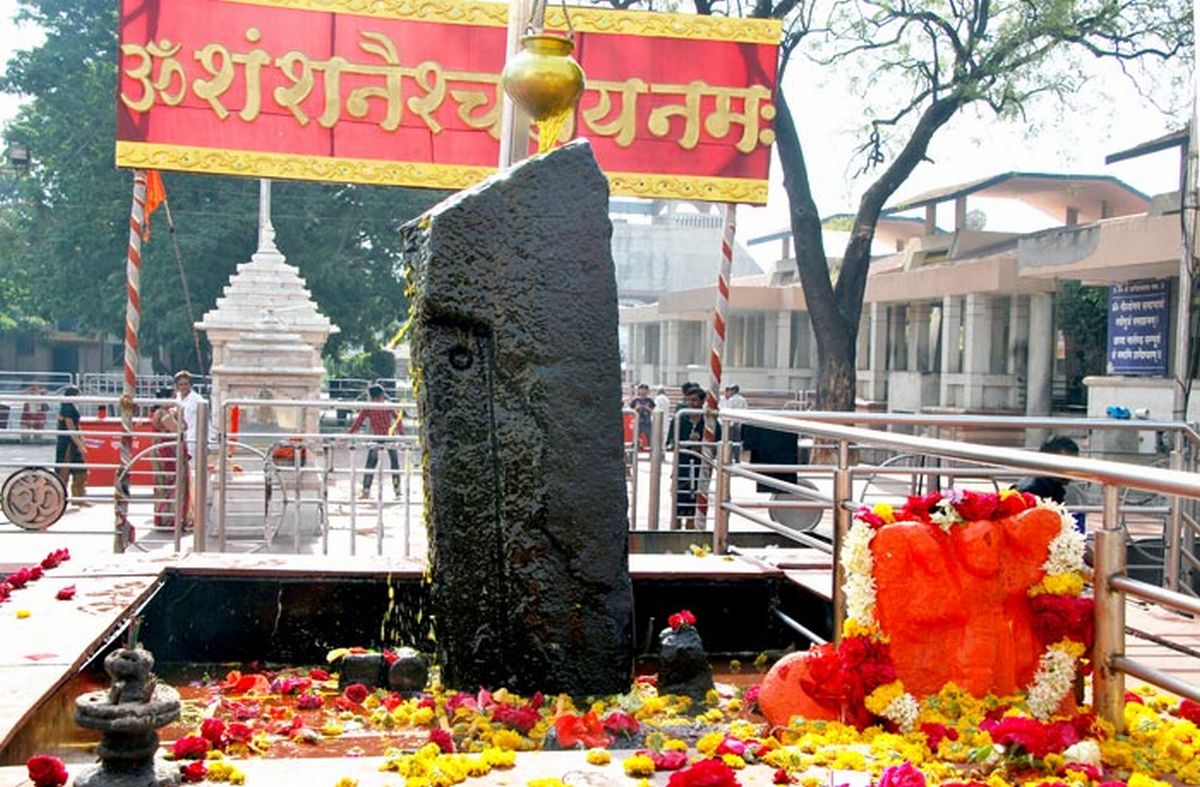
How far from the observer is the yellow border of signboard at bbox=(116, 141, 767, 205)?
973 centimetres

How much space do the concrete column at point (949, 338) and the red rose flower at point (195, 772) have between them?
22905 millimetres

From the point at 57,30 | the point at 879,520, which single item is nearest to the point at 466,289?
the point at 879,520

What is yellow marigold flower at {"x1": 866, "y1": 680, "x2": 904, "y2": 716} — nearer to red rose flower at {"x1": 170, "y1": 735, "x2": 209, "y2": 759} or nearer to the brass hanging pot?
red rose flower at {"x1": 170, "y1": 735, "x2": 209, "y2": 759}

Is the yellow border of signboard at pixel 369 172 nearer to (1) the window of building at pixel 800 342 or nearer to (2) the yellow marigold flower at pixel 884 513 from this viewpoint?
(2) the yellow marigold flower at pixel 884 513

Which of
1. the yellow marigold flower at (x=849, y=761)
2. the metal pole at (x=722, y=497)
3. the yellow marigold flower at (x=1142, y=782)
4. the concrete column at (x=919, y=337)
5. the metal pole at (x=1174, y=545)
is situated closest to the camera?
the yellow marigold flower at (x=1142, y=782)

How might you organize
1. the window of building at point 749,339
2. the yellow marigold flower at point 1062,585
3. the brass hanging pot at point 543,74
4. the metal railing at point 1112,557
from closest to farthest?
1. the metal railing at point 1112,557
2. the yellow marigold flower at point 1062,585
3. the brass hanging pot at point 543,74
4. the window of building at point 749,339

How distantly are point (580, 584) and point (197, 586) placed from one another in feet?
6.11

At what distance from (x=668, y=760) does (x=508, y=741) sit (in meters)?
0.67

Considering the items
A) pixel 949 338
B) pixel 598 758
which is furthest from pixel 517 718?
pixel 949 338

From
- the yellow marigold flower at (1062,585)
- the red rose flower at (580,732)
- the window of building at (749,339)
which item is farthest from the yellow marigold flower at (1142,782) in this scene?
the window of building at (749,339)

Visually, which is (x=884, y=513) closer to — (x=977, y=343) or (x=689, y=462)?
(x=689, y=462)

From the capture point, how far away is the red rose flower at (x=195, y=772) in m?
2.71

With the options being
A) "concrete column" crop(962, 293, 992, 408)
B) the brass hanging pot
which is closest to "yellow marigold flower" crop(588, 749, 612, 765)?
the brass hanging pot

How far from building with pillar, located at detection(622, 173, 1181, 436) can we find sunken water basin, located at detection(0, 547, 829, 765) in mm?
12335
